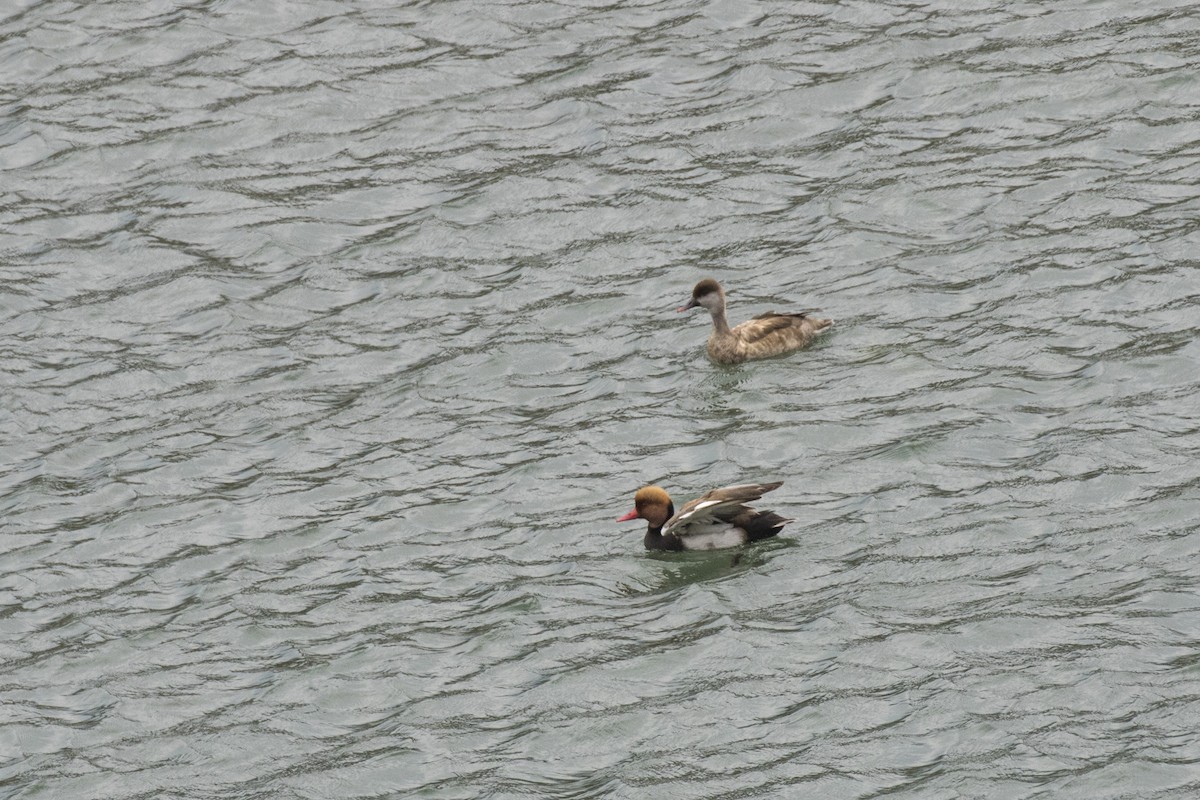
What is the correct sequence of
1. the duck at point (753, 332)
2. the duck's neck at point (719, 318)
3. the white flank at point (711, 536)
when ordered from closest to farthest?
the white flank at point (711, 536)
the duck at point (753, 332)
the duck's neck at point (719, 318)

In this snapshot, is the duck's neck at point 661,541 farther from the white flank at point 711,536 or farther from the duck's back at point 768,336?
the duck's back at point 768,336

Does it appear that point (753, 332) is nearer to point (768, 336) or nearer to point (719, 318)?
point (768, 336)

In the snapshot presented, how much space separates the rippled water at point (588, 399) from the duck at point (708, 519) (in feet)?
0.58

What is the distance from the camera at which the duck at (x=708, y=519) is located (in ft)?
54.5

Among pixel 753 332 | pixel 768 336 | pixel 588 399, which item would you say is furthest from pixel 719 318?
pixel 588 399

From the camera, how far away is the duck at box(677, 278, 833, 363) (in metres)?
19.6

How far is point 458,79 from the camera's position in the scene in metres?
24.8

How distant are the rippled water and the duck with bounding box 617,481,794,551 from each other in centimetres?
18

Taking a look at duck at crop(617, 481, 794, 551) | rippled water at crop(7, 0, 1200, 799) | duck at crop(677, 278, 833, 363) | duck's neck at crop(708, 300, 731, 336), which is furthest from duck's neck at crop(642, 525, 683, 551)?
duck's neck at crop(708, 300, 731, 336)

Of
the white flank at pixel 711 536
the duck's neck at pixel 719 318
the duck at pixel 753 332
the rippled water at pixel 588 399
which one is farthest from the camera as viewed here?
the duck's neck at pixel 719 318

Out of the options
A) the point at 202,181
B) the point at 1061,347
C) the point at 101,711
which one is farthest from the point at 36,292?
the point at 1061,347

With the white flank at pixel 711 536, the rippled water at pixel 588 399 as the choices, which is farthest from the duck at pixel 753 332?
the white flank at pixel 711 536

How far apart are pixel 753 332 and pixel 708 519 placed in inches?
131

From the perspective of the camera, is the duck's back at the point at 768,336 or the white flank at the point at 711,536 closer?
the white flank at the point at 711,536
